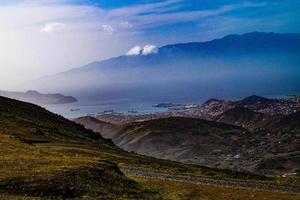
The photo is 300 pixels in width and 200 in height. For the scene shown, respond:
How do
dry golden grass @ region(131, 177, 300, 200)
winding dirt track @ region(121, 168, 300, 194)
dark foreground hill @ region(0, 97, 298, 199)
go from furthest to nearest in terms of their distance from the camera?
1. winding dirt track @ region(121, 168, 300, 194)
2. dry golden grass @ region(131, 177, 300, 200)
3. dark foreground hill @ region(0, 97, 298, 199)

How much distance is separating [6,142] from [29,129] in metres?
28.6

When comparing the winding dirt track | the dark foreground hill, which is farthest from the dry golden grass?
the winding dirt track

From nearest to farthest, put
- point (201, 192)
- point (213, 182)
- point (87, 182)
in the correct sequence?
point (87, 182)
point (201, 192)
point (213, 182)

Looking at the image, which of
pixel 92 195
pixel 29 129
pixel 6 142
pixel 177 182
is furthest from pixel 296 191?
pixel 29 129

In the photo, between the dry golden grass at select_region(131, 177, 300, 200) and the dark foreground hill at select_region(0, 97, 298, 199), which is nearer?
the dark foreground hill at select_region(0, 97, 298, 199)

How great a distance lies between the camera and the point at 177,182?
5706 centimetres

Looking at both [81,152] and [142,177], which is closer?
[142,177]

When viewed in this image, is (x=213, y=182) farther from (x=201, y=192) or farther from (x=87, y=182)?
(x=87, y=182)

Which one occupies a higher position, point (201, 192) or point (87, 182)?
point (87, 182)

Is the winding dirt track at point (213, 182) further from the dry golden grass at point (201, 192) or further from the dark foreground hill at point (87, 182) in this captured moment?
the dry golden grass at point (201, 192)

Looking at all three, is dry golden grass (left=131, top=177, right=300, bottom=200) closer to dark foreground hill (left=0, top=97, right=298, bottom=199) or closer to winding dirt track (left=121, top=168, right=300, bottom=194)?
dark foreground hill (left=0, top=97, right=298, bottom=199)

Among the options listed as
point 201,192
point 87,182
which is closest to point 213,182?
point 201,192

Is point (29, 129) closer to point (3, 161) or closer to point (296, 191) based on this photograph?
point (3, 161)

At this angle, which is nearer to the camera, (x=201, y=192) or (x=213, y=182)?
(x=201, y=192)
